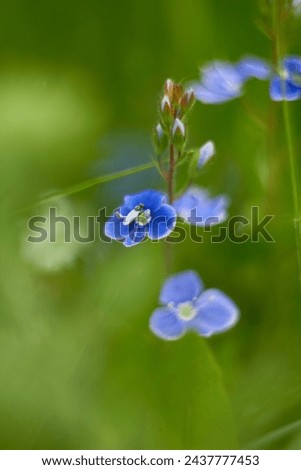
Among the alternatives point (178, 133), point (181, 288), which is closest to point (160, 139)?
point (178, 133)

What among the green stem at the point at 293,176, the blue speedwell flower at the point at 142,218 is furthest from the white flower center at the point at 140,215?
the green stem at the point at 293,176

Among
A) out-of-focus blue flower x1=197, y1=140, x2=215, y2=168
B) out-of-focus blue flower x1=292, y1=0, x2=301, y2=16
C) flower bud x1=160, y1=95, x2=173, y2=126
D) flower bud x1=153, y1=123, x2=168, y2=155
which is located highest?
out-of-focus blue flower x1=292, y1=0, x2=301, y2=16

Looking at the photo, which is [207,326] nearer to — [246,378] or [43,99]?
[246,378]

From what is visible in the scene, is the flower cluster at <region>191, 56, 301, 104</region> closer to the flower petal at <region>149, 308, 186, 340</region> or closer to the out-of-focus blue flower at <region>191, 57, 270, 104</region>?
the out-of-focus blue flower at <region>191, 57, 270, 104</region>

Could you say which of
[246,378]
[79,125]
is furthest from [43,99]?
[246,378]

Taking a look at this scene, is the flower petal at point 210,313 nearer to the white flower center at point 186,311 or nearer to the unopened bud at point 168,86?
the white flower center at point 186,311

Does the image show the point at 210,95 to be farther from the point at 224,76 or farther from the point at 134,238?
the point at 134,238

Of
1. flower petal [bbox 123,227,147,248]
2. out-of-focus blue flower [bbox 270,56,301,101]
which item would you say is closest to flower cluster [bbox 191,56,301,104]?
out-of-focus blue flower [bbox 270,56,301,101]
